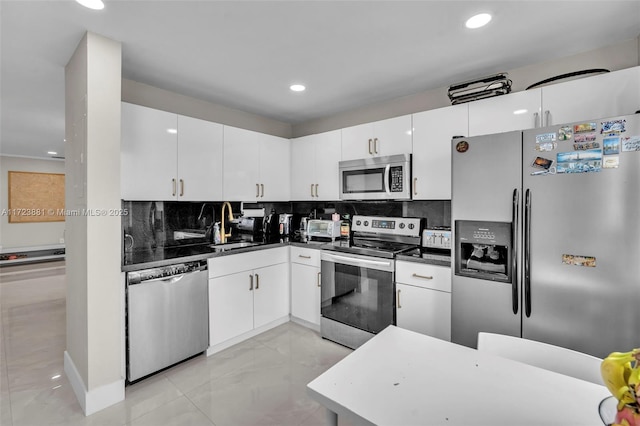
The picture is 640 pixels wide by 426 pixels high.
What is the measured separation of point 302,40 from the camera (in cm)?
201

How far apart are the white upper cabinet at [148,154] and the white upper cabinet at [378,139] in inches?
66.0

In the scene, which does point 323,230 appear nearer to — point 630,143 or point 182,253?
point 182,253

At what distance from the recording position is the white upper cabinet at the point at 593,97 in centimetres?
186

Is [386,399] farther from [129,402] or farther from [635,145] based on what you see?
[129,402]

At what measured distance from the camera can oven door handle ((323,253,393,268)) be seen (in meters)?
2.56

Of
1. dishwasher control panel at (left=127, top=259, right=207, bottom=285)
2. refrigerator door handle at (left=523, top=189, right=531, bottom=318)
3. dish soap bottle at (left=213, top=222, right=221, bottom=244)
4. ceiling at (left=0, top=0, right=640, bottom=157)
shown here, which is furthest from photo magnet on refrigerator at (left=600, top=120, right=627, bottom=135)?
dish soap bottle at (left=213, top=222, right=221, bottom=244)

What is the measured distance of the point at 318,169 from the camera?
344cm

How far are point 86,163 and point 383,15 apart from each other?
207cm

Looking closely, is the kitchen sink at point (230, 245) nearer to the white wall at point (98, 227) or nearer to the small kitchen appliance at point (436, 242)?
the white wall at point (98, 227)

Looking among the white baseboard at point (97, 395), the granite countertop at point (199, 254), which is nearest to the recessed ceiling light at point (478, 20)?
the granite countertop at point (199, 254)

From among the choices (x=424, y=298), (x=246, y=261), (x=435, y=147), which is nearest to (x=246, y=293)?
(x=246, y=261)

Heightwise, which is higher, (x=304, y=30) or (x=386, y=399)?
(x=304, y=30)

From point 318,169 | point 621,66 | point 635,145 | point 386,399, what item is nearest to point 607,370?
point 386,399

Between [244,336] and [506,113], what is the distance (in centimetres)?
302
